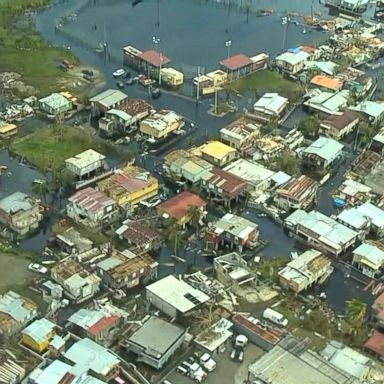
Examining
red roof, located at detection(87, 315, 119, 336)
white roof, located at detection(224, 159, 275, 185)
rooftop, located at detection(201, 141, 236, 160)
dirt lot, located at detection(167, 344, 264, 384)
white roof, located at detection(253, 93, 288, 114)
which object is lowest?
dirt lot, located at detection(167, 344, 264, 384)

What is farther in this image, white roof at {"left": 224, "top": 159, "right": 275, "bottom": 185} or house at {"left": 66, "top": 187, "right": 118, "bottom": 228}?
white roof at {"left": 224, "top": 159, "right": 275, "bottom": 185}

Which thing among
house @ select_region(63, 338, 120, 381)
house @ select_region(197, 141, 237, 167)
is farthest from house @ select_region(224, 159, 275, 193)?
house @ select_region(63, 338, 120, 381)

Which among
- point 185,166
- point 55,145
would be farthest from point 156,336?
point 55,145

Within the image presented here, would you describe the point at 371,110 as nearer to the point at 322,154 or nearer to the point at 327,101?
the point at 327,101

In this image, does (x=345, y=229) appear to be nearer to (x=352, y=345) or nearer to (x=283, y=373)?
(x=352, y=345)

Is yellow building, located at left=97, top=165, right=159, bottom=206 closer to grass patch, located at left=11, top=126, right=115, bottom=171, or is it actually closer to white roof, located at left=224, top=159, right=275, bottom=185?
grass patch, located at left=11, top=126, right=115, bottom=171

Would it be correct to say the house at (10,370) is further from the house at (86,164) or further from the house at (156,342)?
the house at (86,164)
